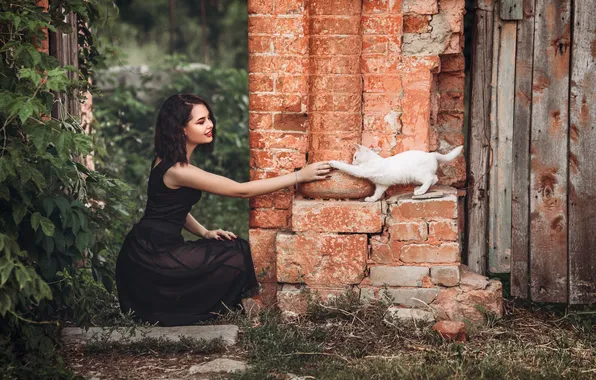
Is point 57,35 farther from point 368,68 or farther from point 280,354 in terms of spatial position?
point 280,354

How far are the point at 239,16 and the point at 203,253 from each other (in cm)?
1139

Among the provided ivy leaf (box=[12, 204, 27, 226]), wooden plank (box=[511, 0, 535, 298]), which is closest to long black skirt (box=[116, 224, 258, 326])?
ivy leaf (box=[12, 204, 27, 226])

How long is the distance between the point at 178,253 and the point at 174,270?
3.9 inches

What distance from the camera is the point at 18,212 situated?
3.82 m

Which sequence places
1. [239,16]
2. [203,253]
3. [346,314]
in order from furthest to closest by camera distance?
[239,16], [203,253], [346,314]

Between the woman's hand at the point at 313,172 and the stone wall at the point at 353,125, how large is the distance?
0.08 m

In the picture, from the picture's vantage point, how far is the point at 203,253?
466cm

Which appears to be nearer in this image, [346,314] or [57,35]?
[346,314]

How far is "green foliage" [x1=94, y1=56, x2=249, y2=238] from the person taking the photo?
26.2 feet

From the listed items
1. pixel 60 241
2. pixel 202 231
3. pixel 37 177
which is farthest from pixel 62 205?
pixel 202 231

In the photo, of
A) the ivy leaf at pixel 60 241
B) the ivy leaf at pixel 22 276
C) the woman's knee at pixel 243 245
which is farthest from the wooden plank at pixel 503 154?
the ivy leaf at pixel 22 276

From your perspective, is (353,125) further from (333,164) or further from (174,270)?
(174,270)

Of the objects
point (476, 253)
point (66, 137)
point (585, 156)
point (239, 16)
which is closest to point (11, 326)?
point (66, 137)

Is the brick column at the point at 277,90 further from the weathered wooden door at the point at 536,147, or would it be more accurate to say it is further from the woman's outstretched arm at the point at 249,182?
the weathered wooden door at the point at 536,147
